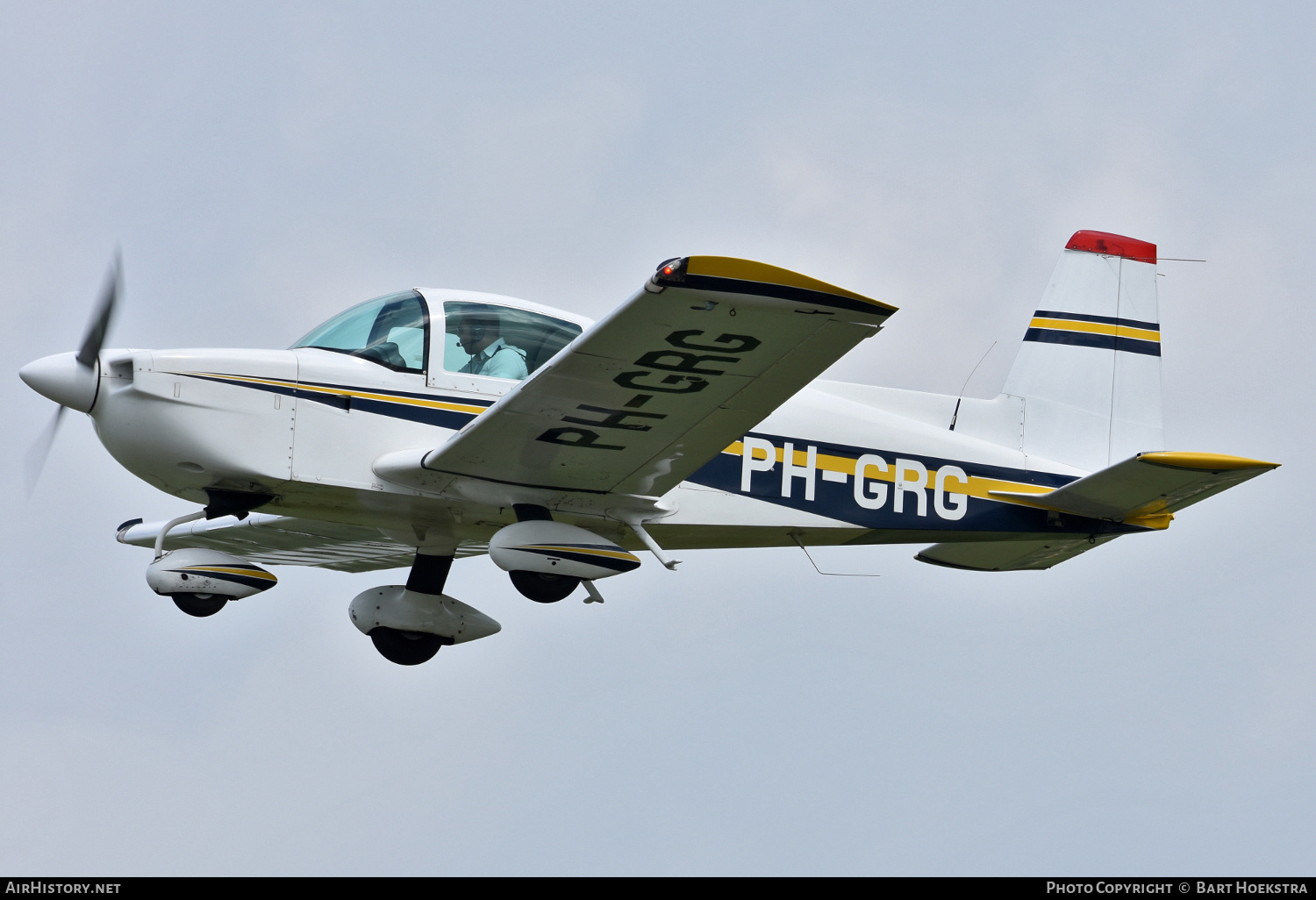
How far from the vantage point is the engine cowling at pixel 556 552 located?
9.83 m

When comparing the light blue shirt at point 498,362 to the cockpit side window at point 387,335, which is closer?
the cockpit side window at point 387,335

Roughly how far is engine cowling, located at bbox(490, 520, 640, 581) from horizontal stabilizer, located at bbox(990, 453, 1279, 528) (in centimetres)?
347

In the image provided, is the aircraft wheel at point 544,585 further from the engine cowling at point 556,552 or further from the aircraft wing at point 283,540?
the aircraft wing at point 283,540

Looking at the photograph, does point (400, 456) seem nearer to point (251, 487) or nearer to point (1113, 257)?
point (251, 487)

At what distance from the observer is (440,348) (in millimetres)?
10266

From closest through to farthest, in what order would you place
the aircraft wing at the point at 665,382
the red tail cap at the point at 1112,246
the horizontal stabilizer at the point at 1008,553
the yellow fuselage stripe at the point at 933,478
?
the aircraft wing at the point at 665,382 → the yellow fuselage stripe at the point at 933,478 → the horizontal stabilizer at the point at 1008,553 → the red tail cap at the point at 1112,246

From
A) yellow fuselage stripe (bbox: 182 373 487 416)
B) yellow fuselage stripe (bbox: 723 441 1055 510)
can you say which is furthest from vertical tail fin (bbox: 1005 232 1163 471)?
yellow fuselage stripe (bbox: 182 373 487 416)

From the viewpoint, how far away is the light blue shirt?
10.4 metres

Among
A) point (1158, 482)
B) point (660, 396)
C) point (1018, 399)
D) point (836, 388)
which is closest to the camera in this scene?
point (660, 396)

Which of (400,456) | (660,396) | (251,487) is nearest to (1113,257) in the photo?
(660,396)

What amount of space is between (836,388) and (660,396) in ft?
9.96

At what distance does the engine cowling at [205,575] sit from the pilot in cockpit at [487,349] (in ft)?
6.44

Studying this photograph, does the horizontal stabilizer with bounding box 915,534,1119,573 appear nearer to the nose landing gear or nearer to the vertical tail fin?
the vertical tail fin

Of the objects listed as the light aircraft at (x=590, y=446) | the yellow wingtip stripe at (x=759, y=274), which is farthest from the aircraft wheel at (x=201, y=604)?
the yellow wingtip stripe at (x=759, y=274)
